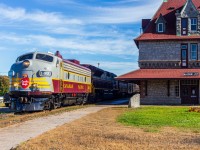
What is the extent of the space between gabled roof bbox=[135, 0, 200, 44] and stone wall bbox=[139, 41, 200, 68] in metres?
0.55

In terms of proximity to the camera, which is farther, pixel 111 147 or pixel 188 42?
pixel 188 42

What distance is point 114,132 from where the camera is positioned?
44.5ft

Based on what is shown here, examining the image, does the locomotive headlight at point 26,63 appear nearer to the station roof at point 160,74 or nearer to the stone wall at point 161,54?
the station roof at point 160,74

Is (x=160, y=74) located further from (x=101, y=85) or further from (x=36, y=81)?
(x=36, y=81)

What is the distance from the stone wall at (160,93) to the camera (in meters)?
36.7

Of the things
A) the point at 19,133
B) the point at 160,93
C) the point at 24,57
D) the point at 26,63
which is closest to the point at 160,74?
the point at 160,93

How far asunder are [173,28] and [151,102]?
857 cm

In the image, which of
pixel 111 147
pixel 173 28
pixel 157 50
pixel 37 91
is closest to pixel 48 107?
pixel 37 91

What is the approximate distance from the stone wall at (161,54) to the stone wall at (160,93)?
6.01 feet

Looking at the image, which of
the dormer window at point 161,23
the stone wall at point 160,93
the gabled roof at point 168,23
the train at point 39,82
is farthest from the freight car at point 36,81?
the dormer window at point 161,23

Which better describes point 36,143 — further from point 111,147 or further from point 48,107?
point 48,107

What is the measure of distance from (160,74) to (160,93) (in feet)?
7.56

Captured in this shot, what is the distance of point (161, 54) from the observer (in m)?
37.3

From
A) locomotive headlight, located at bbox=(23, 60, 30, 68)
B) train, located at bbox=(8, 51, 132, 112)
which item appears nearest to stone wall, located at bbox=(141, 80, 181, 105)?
train, located at bbox=(8, 51, 132, 112)
